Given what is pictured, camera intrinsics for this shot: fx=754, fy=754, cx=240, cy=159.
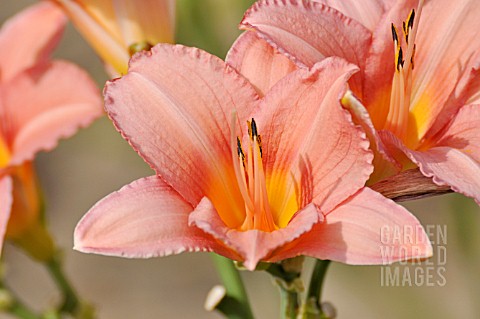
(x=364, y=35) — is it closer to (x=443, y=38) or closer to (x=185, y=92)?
(x=443, y=38)

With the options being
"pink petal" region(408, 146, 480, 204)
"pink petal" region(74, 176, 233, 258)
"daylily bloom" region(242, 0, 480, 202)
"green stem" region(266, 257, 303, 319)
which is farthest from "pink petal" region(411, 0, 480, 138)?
"pink petal" region(74, 176, 233, 258)

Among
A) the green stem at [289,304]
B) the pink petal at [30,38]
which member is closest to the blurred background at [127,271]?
the pink petal at [30,38]

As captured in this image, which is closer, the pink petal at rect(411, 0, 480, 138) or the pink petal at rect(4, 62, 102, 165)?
the pink petal at rect(411, 0, 480, 138)

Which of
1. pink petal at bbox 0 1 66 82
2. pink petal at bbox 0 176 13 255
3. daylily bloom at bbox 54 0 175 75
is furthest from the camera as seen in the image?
pink petal at bbox 0 1 66 82

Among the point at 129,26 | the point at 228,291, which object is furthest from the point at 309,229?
the point at 129,26

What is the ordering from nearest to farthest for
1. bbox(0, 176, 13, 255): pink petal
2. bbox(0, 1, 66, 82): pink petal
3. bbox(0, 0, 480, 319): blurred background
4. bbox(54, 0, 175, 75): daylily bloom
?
1. bbox(0, 176, 13, 255): pink petal
2. bbox(54, 0, 175, 75): daylily bloom
3. bbox(0, 1, 66, 82): pink petal
4. bbox(0, 0, 480, 319): blurred background

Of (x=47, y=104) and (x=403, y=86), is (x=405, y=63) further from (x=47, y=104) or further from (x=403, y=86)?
(x=47, y=104)

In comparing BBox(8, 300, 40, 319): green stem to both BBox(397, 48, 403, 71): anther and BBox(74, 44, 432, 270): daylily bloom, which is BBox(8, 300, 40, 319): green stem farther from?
BBox(397, 48, 403, 71): anther

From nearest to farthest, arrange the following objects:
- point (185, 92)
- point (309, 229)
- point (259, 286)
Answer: point (309, 229) → point (185, 92) → point (259, 286)
